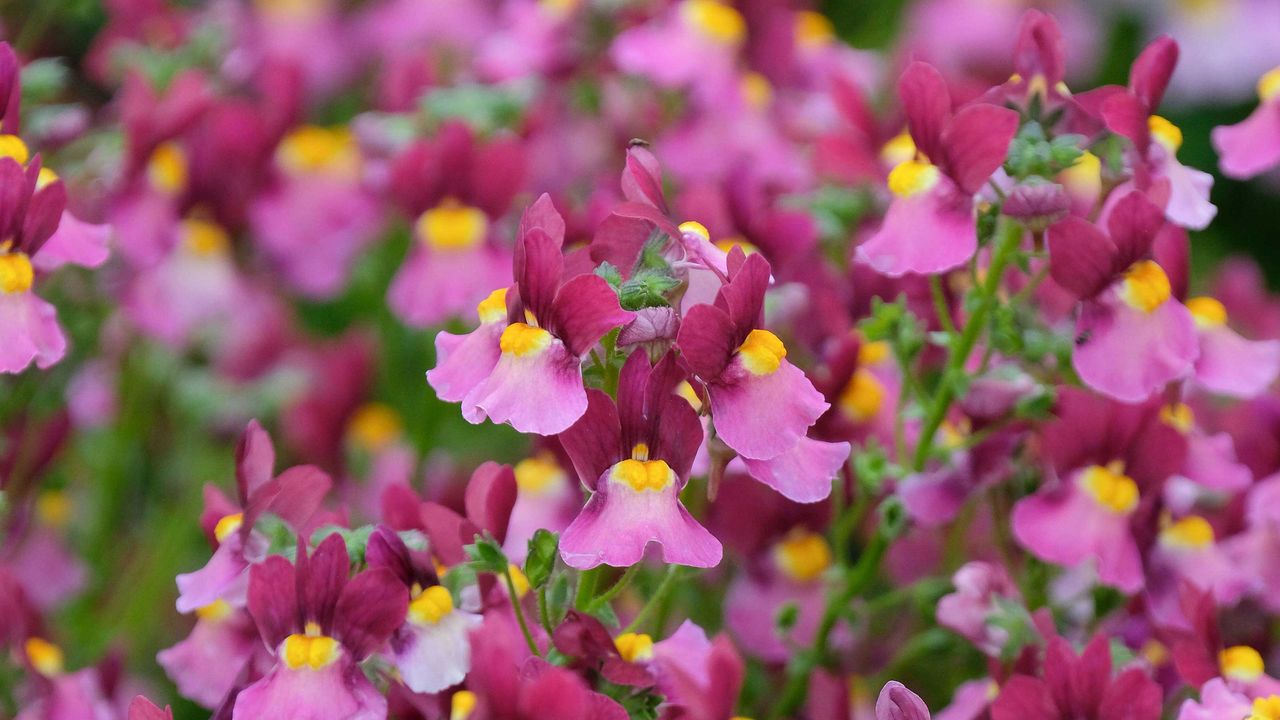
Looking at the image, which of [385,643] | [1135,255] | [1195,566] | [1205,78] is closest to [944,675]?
[1195,566]

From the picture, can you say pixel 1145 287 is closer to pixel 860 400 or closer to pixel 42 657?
pixel 860 400

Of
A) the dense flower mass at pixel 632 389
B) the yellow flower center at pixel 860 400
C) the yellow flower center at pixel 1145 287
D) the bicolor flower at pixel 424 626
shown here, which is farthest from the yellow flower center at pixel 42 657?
the yellow flower center at pixel 1145 287

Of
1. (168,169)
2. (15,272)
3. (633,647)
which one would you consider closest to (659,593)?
(633,647)

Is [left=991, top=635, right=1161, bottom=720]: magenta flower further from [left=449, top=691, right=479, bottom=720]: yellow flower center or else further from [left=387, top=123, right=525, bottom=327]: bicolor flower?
[left=387, top=123, right=525, bottom=327]: bicolor flower

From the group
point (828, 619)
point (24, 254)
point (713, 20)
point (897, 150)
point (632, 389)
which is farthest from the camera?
point (713, 20)

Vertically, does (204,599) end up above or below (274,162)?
above

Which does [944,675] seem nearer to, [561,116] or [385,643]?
[385,643]
